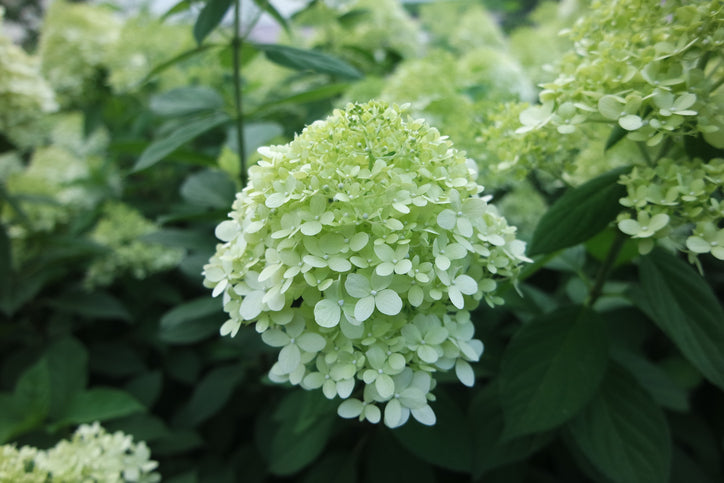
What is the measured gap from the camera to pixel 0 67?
4.63ft

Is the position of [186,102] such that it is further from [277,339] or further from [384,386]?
[384,386]

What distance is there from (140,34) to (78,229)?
754 mm

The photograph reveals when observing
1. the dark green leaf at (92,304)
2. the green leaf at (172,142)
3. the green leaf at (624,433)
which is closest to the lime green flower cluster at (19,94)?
the dark green leaf at (92,304)

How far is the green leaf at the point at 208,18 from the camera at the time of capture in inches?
36.8

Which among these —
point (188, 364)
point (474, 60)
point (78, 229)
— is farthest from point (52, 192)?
point (474, 60)

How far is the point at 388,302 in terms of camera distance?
1.82 feet

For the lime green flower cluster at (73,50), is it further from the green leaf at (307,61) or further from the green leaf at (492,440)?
the green leaf at (492,440)

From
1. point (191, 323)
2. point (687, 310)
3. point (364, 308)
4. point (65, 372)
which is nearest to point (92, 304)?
point (65, 372)

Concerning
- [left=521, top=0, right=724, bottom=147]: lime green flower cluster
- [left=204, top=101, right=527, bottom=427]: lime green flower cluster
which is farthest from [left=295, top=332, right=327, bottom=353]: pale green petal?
[left=521, top=0, right=724, bottom=147]: lime green flower cluster

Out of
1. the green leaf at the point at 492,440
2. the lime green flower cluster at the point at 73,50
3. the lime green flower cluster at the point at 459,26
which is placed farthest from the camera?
the lime green flower cluster at the point at 459,26

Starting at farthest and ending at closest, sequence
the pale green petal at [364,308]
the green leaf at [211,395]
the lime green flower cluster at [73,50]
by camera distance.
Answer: the lime green flower cluster at [73,50], the green leaf at [211,395], the pale green petal at [364,308]

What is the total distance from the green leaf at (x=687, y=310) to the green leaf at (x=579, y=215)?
11 cm

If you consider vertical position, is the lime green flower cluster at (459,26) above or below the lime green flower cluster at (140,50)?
below

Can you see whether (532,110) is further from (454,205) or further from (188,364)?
(188,364)
